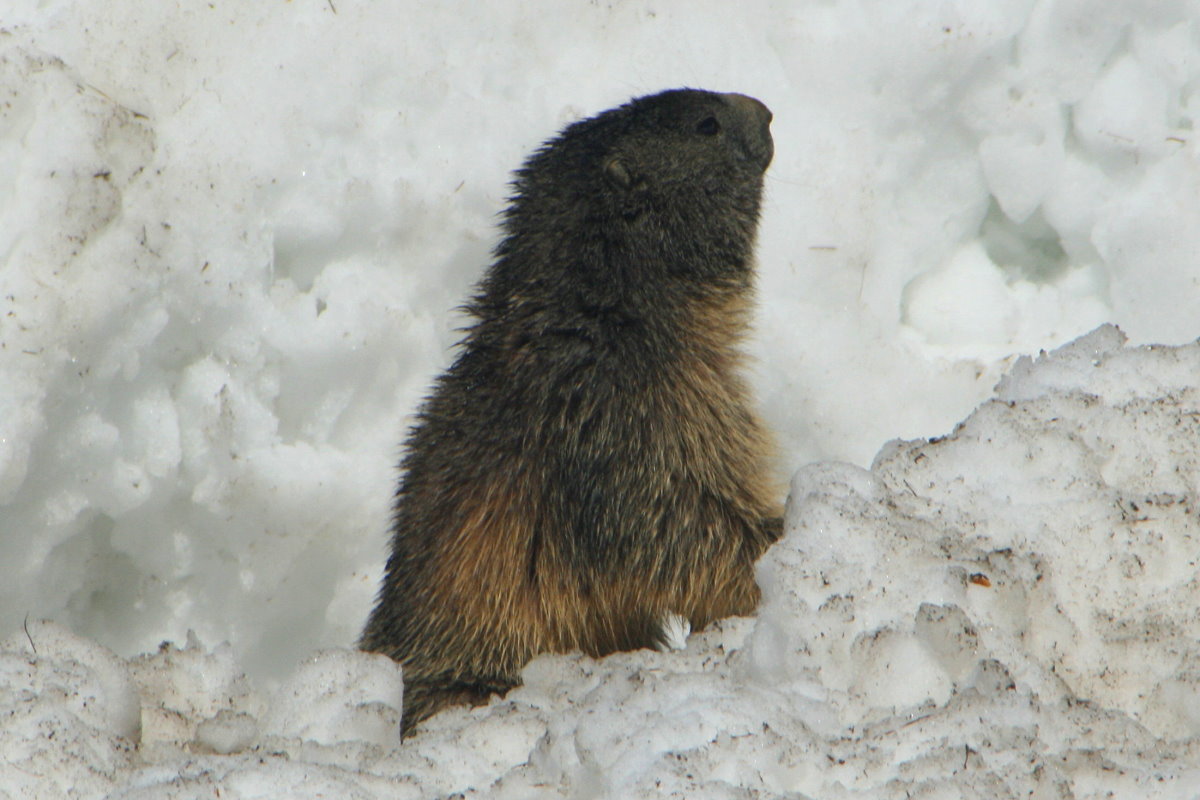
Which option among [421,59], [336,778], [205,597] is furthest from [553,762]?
[421,59]

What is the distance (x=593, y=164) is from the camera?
161 inches

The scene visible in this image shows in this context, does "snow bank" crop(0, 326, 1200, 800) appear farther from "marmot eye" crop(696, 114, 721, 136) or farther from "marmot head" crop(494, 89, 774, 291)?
"marmot eye" crop(696, 114, 721, 136)

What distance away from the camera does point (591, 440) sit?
12.2 ft

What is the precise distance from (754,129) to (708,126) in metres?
0.18

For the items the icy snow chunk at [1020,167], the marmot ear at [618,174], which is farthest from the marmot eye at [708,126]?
the icy snow chunk at [1020,167]

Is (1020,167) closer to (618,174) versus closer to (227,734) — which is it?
(618,174)

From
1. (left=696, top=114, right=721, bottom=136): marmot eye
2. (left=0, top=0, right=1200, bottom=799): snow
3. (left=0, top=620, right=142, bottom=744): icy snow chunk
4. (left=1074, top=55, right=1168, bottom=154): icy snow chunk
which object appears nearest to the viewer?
(left=0, top=0, right=1200, bottom=799): snow

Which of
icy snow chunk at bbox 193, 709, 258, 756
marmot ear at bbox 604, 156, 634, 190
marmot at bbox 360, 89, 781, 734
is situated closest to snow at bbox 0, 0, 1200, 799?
icy snow chunk at bbox 193, 709, 258, 756

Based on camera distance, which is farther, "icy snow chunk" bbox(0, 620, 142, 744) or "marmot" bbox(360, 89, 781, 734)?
"marmot" bbox(360, 89, 781, 734)

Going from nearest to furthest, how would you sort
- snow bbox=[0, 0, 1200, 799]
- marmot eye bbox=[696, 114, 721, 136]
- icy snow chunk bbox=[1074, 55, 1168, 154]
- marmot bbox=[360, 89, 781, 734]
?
snow bbox=[0, 0, 1200, 799] → marmot bbox=[360, 89, 781, 734] → marmot eye bbox=[696, 114, 721, 136] → icy snow chunk bbox=[1074, 55, 1168, 154]

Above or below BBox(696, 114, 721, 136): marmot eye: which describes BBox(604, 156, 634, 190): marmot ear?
below

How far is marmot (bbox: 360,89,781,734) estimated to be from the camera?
148 inches

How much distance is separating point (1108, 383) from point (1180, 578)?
0.62m

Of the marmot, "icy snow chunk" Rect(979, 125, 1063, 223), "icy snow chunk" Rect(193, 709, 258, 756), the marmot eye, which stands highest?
"icy snow chunk" Rect(979, 125, 1063, 223)
